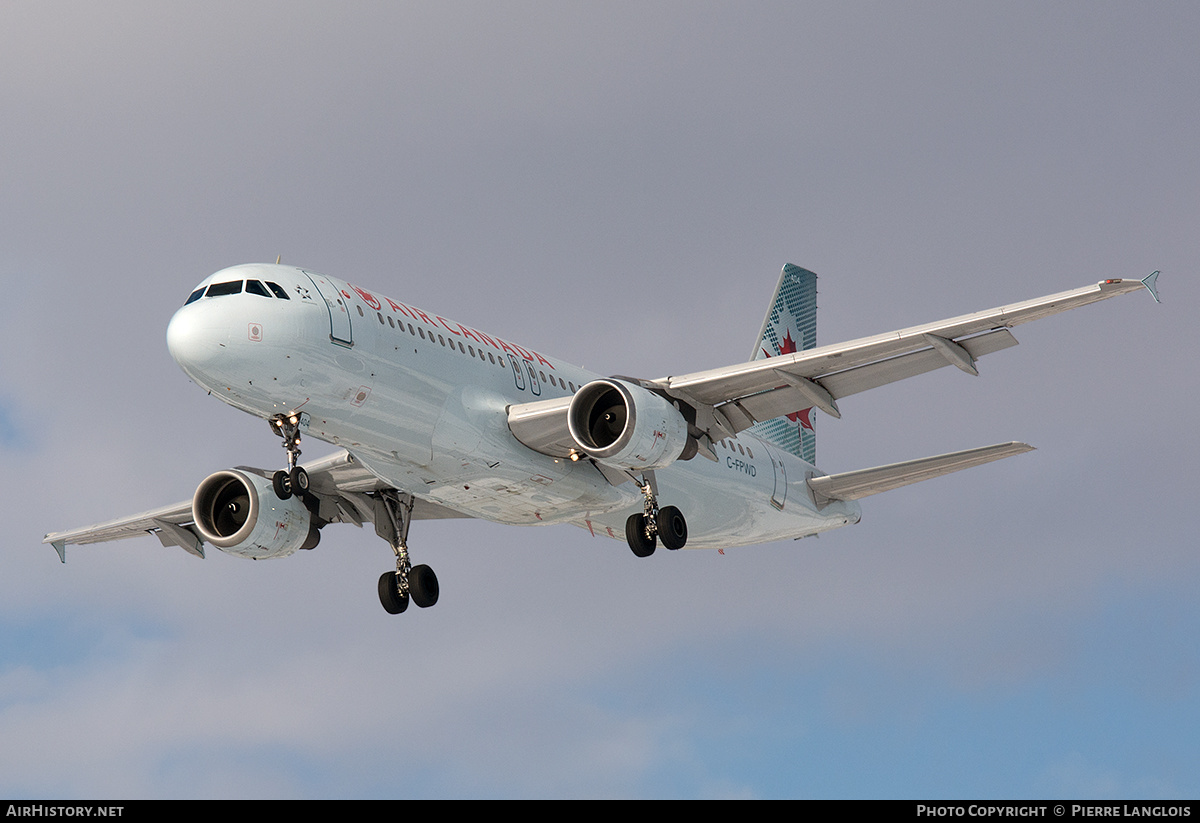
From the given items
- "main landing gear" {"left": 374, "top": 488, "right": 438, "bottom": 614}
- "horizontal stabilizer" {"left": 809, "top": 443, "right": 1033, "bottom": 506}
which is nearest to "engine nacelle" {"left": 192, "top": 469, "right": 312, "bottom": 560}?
"main landing gear" {"left": 374, "top": 488, "right": 438, "bottom": 614}

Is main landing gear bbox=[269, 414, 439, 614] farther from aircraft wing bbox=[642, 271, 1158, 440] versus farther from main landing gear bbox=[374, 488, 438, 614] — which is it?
aircraft wing bbox=[642, 271, 1158, 440]

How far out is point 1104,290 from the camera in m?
27.4

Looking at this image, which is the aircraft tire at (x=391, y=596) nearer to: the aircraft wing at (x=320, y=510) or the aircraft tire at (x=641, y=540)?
the aircraft wing at (x=320, y=510)

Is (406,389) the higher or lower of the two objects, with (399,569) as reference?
higher

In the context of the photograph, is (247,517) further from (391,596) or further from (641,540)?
(641,540)

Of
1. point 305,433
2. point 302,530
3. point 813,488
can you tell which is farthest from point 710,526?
point 305,433

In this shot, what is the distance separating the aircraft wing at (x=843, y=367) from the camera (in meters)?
28.8

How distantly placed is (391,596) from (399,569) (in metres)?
0.69

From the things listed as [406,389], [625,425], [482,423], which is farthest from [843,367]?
[406,389]

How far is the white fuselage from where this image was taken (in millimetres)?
26844

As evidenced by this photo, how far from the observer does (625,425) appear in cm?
3047
